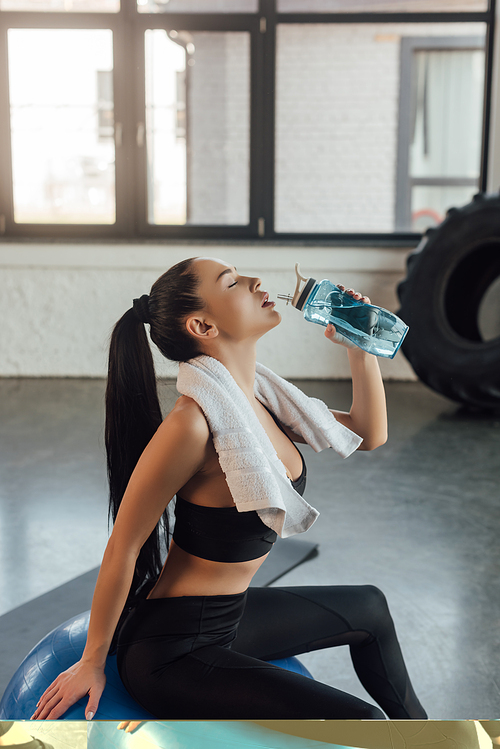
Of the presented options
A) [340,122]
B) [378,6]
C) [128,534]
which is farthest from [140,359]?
[378,6]

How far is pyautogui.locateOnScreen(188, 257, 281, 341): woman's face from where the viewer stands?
3.10 ft

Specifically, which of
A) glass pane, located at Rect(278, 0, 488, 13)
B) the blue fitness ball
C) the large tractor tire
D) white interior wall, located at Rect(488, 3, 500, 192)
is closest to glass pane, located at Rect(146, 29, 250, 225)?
glass pane, located at Rect(278, 0, 488, 13)

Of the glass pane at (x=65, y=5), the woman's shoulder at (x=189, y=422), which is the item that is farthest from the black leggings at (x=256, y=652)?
the glass pane at (x=65, y=5)

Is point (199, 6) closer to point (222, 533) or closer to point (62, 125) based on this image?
point (62, 125)

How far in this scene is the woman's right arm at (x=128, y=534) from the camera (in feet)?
2.92

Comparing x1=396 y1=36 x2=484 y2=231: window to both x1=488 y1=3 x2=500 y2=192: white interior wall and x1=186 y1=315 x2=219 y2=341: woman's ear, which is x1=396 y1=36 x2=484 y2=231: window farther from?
x1=186 y1=315 x2=219 y2=341: woman's ear

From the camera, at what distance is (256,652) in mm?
1084

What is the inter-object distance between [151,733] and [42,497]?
2104 millimetres

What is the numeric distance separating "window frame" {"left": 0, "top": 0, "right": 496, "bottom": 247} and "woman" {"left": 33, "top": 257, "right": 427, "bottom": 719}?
11.7 ft

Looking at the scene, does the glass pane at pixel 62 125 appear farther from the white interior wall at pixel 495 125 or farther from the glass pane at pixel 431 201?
the white interior wall at pixel 495 125

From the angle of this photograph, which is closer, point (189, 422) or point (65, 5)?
point (189, 422)

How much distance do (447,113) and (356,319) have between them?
164 inches

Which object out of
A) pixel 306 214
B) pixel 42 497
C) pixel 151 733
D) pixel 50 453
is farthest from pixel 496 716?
pixel 306 214

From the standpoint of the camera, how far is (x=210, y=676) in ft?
3.03
